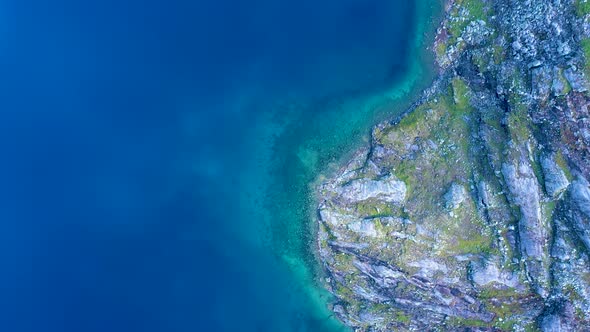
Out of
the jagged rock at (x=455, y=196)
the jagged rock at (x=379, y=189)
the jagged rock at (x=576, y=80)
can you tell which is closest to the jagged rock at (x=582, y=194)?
the jagged rock at (x=576, y=80)

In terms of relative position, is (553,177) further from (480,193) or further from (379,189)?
(379,189)

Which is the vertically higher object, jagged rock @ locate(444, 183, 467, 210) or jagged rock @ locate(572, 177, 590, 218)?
jagged rock @ locate(444, 183, 467, 210)

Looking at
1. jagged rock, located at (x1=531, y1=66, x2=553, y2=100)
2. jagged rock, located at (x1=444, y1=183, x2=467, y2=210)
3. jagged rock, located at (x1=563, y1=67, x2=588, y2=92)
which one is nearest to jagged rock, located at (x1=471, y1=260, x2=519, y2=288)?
jagged rock, located at (x1=444, y1=183, x2=467, y2=210)

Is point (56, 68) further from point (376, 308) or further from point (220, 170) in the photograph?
point (376, 308)

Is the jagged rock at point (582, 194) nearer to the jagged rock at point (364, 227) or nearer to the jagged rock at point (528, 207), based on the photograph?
the jagged rock at point (528, 207)

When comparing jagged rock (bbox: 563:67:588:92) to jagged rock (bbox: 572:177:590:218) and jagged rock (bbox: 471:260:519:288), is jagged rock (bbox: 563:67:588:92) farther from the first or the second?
jagged rock (bbox: 471:260:519:288)

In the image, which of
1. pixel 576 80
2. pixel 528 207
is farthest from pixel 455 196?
pixel 576 80
